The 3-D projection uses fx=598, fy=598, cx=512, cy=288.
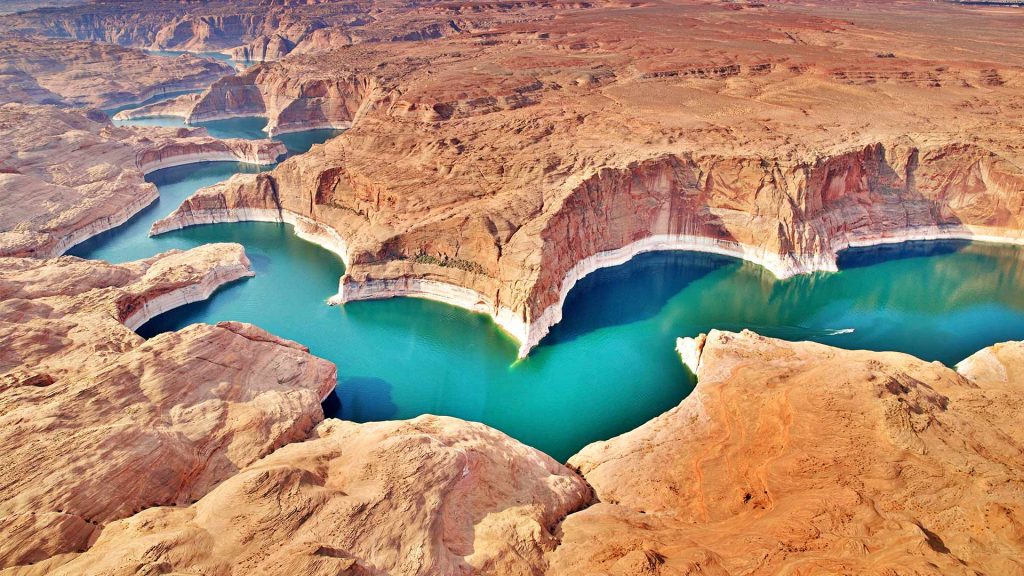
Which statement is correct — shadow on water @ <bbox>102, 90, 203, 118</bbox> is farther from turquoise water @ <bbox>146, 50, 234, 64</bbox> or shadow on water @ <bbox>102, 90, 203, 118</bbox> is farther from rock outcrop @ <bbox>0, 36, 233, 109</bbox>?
turquoise water @ <bbox>146, 50, 234, 64</bbox>

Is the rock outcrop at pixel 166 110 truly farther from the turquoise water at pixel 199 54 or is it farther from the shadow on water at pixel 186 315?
the shadow on water at pixel 186 315

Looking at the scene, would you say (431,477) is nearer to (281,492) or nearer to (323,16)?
(281,492)

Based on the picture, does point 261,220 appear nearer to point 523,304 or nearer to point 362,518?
point 523,304

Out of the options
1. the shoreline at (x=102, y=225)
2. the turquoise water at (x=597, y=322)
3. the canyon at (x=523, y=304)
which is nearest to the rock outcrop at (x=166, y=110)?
the canyon at (x=523, y=304)

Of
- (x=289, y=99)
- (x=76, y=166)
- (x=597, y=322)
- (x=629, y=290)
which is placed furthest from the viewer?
(x=289, y=99)

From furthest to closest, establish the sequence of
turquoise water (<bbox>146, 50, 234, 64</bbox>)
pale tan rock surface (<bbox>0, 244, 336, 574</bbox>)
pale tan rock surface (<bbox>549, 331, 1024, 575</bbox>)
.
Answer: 1. turquoise water (<bbox>146, 50, 234, 64</bbox>)
2. pale tan rock surface (<bbox>549, 331, 1024, 575</bbox>)
3. pale tan rock surface (<bbox>0, 244, 336, 574</bbox>)

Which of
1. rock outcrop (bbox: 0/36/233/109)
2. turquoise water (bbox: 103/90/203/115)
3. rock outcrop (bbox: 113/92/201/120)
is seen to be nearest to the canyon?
rock outcrop (bbox: 113/92/201/120)

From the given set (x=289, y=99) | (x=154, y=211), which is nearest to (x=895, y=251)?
(x=154, y=211)
